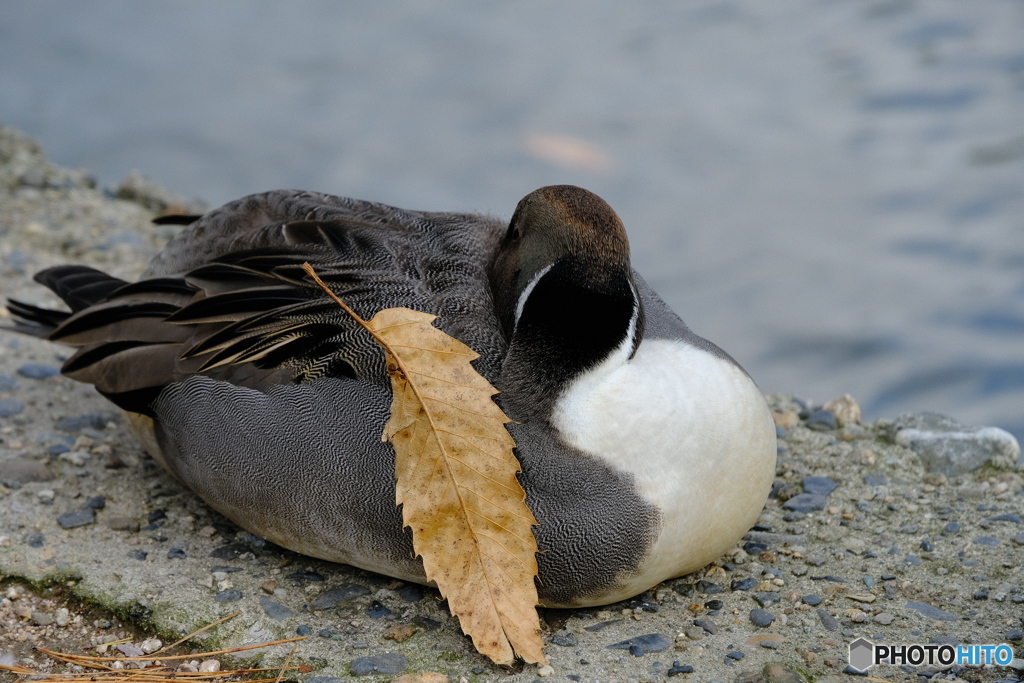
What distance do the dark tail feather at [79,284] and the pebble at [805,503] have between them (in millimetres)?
2714

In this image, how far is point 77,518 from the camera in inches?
155

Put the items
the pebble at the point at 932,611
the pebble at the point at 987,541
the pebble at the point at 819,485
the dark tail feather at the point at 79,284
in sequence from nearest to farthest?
the pebble at the point at 932,611, the pebble at the point at 987,541, the pebble at the point at 819,485, the dark tail feather at the point at 79,284

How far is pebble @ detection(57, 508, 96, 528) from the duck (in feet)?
1.07

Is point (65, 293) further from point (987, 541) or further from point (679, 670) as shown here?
point (987, 541)

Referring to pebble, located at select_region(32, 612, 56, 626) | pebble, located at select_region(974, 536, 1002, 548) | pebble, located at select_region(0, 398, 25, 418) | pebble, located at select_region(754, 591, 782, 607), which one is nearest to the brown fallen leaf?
pebble, located at select_region(754, 591, 782, 607)

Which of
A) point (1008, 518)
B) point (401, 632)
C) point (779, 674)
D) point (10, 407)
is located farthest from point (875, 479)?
point (10, 407)

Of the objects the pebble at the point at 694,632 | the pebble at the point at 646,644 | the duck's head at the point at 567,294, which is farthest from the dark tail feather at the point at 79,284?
the pebble at the point at 694,632

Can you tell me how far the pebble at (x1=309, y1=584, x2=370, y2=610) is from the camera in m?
3.59

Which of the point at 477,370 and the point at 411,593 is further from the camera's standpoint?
the point at 411,593

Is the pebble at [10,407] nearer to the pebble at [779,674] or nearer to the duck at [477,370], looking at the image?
the duck at [477,370]

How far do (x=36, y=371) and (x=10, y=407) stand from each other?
32cm

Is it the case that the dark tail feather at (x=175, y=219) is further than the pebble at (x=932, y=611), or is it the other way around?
the dark tail feather at (x=175, y=219)

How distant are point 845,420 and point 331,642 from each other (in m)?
2.59

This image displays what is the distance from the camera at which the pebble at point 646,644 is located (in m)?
3.34
